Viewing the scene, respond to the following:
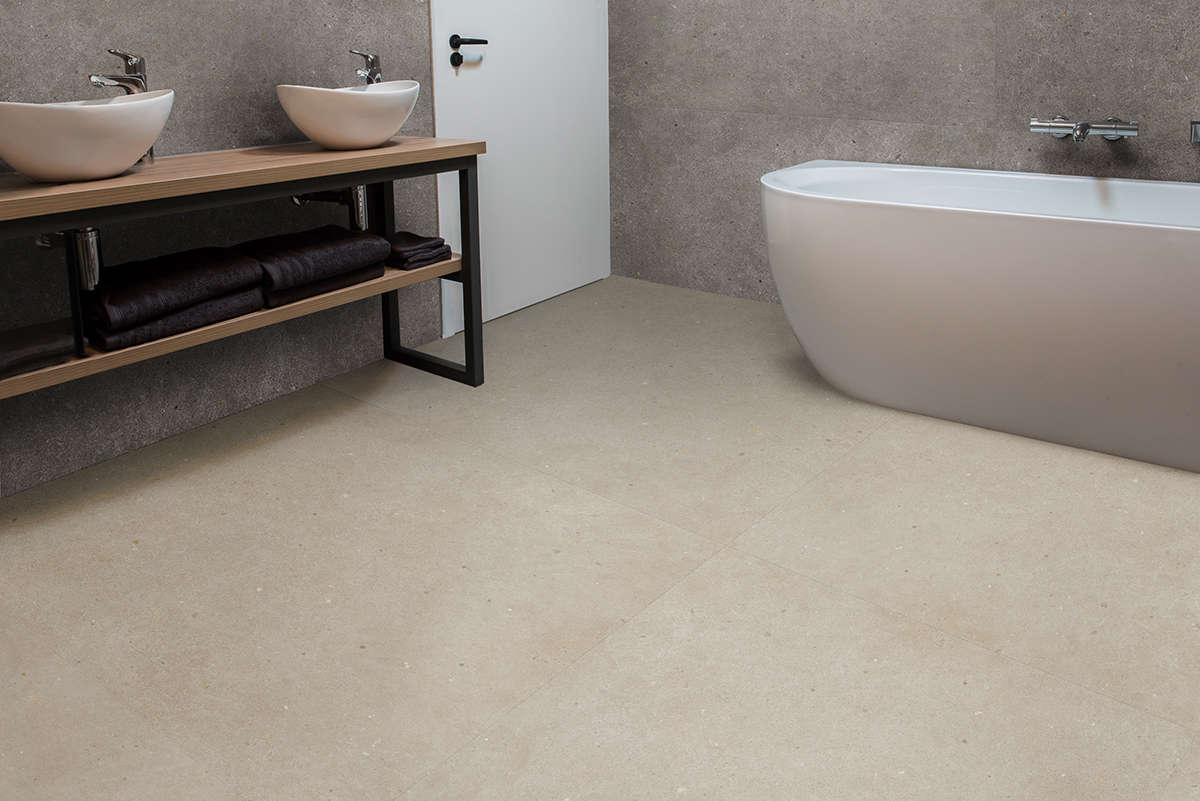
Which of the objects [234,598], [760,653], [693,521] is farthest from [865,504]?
[234,598]

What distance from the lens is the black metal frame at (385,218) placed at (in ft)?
6.48

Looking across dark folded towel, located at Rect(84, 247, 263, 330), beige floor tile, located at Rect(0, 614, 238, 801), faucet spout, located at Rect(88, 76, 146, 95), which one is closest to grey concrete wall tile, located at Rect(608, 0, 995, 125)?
dark folded towel, located at Rect(84, 247, 263, 330)

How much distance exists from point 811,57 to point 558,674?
8.33 ft

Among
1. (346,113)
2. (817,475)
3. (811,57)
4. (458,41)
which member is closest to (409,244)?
(346,113)

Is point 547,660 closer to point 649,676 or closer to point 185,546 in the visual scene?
point 649,676

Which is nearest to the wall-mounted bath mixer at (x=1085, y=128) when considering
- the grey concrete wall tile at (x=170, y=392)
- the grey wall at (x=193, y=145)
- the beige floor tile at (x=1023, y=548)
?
the beige floor tile at (x=1023, y=548)

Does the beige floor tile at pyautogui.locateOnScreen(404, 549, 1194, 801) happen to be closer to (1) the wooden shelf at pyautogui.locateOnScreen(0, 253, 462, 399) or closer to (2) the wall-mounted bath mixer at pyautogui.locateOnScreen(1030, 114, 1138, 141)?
(1) the wooden shelf at pyautogui.locateOnScreen(0, 253, 462, 399)

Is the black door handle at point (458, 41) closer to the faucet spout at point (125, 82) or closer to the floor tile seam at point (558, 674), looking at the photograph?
the faucet spout at point (125, 82)

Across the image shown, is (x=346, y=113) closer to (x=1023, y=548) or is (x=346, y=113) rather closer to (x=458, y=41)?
(x=458, y=41)

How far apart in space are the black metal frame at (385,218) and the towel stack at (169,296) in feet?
0.25

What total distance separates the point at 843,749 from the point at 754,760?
15 centimetres

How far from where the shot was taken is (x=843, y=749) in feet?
5.18

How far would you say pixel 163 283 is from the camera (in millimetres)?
2227

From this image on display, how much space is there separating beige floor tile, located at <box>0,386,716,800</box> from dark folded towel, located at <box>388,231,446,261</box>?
511mm
